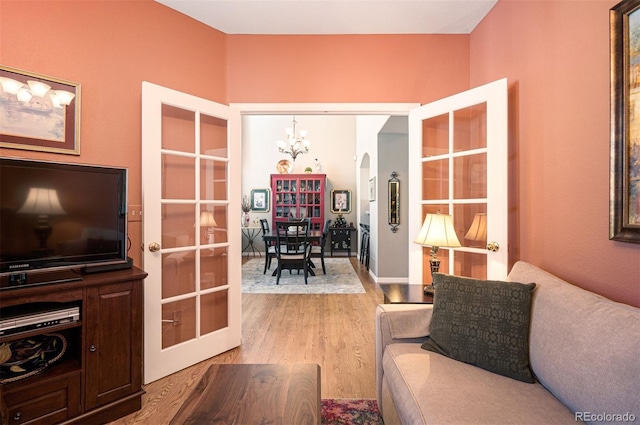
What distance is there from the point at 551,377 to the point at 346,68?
2.59 meters

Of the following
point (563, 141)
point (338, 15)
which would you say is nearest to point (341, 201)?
point (338, 15)

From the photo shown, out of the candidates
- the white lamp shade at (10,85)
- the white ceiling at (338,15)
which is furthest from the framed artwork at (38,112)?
the white ceiling at (338,15)

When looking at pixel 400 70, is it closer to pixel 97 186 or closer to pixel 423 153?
pixel 423 153

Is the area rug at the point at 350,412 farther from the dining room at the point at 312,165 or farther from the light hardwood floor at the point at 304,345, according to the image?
the dining room at the point at 312,165

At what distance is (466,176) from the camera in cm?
227

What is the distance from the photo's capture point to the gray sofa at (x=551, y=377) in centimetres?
95

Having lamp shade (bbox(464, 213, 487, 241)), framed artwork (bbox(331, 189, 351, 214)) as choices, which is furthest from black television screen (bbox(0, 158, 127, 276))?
framed artwork (bbox(331, 189, 351, 214))

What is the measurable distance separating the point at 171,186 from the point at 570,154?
260 cm

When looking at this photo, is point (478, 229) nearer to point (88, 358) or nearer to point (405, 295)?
point (405, 295)

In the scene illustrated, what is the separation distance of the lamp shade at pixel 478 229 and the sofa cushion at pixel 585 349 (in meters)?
0.78

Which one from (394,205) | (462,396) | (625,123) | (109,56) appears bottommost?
(462,396)

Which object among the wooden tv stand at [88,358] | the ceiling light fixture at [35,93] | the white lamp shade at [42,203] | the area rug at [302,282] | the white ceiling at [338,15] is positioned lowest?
the area rug at [302,282]

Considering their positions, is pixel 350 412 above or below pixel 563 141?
below

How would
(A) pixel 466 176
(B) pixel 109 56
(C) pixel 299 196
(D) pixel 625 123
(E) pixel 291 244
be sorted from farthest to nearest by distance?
(C) pixel 299 196
(E) pixel 291 244
(A) pixel 466 176
(B) pixel 109 56
(D) pixel 625 123
